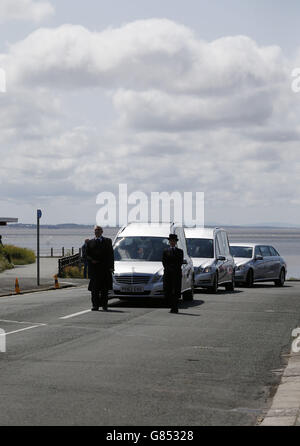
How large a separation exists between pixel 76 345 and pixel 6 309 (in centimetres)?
689

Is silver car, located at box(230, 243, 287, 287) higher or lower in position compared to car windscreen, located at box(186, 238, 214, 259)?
lower

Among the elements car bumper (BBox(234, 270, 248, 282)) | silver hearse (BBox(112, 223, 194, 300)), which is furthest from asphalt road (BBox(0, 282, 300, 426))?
car bumper (BBox(234, 270, 248, 282))

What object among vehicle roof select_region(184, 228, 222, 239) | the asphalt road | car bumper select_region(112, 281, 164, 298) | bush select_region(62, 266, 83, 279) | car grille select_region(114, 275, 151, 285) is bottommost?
the asphalt road

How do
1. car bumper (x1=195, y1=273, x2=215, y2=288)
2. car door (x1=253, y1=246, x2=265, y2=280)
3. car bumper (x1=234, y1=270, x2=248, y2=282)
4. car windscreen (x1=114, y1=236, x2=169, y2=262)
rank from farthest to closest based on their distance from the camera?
car door (x1=253, y1=246, x2=265, y2=280)
car bumper (x1=234, y1=270, x2=248, y2=282)
car bumper (x1=195, y1=273, x2=215, y2=288)
car windscreen (x1=114, y1=236, x2=169, y2=262)

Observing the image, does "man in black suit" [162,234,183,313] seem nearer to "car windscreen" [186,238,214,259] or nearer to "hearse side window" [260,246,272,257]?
"car windscreen" [186,238,214,259]

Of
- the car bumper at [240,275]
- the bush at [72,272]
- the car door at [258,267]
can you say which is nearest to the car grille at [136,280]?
the car bumper at [240,275]

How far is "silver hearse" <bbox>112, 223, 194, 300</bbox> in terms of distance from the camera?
A: 66.3ft

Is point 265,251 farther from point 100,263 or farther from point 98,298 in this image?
point 100,263

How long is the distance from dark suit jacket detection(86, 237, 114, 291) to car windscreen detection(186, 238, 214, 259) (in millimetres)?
7800

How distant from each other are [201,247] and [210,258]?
0.63 m

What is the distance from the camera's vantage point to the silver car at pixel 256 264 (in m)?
30.7

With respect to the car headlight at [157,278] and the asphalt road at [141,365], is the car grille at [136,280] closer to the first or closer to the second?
the car headlight at [157,278]

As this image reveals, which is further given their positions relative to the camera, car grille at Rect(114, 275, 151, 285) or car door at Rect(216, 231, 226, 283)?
car door at Rect(216, 231, 226, 283)
